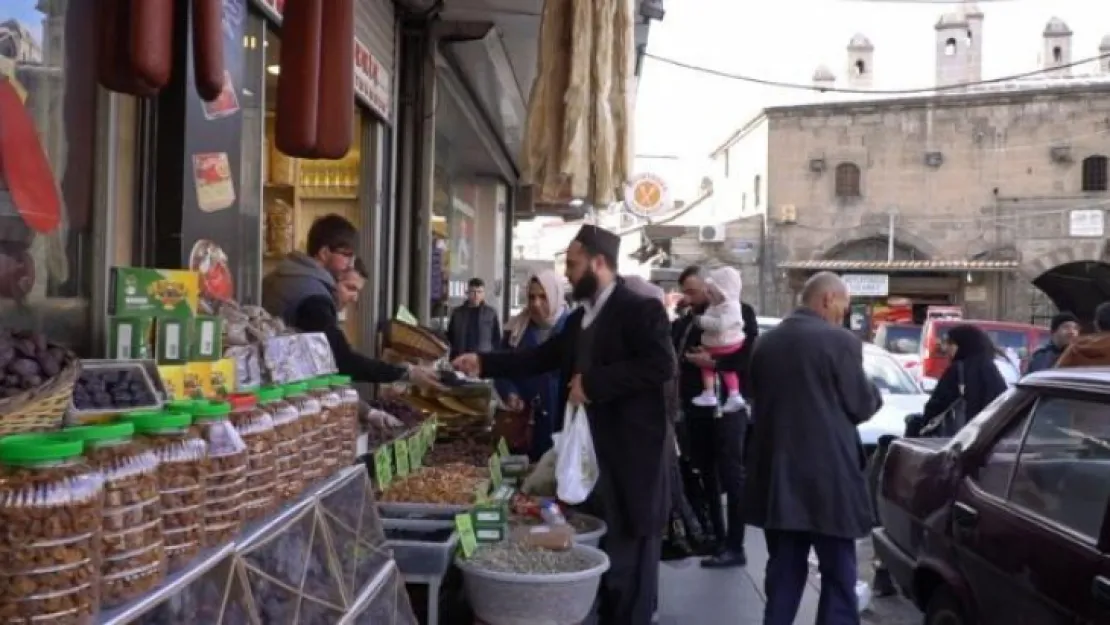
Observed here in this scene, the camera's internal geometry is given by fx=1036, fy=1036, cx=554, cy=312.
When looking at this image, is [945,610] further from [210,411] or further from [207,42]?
[207,42]

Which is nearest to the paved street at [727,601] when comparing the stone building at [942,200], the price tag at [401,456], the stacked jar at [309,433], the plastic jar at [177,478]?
the price tag at [401,456]

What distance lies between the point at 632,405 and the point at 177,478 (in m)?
2.63

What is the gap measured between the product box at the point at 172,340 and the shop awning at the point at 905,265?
32.6 meters

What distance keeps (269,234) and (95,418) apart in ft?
15.4

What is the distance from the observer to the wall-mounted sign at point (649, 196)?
58.4ft

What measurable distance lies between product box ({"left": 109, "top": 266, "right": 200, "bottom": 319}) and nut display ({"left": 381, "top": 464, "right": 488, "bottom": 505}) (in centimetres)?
167

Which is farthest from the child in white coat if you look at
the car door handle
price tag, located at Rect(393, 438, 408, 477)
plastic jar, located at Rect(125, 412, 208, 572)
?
plastic jar, located at Rect(125, 412, 208, 572)

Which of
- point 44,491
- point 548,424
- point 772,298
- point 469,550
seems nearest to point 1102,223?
point 772,298

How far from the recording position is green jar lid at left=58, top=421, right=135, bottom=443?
5.96 ft

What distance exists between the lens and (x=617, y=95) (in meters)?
4.98

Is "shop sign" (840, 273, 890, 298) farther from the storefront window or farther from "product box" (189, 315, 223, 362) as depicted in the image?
"product box" (189, 315, 223, 362)

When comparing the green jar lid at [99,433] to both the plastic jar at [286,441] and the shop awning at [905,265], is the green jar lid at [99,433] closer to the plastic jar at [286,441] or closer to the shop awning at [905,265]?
the plastic jar at [286,441]

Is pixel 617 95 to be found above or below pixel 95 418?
above

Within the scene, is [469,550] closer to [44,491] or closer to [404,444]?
[404,444]
